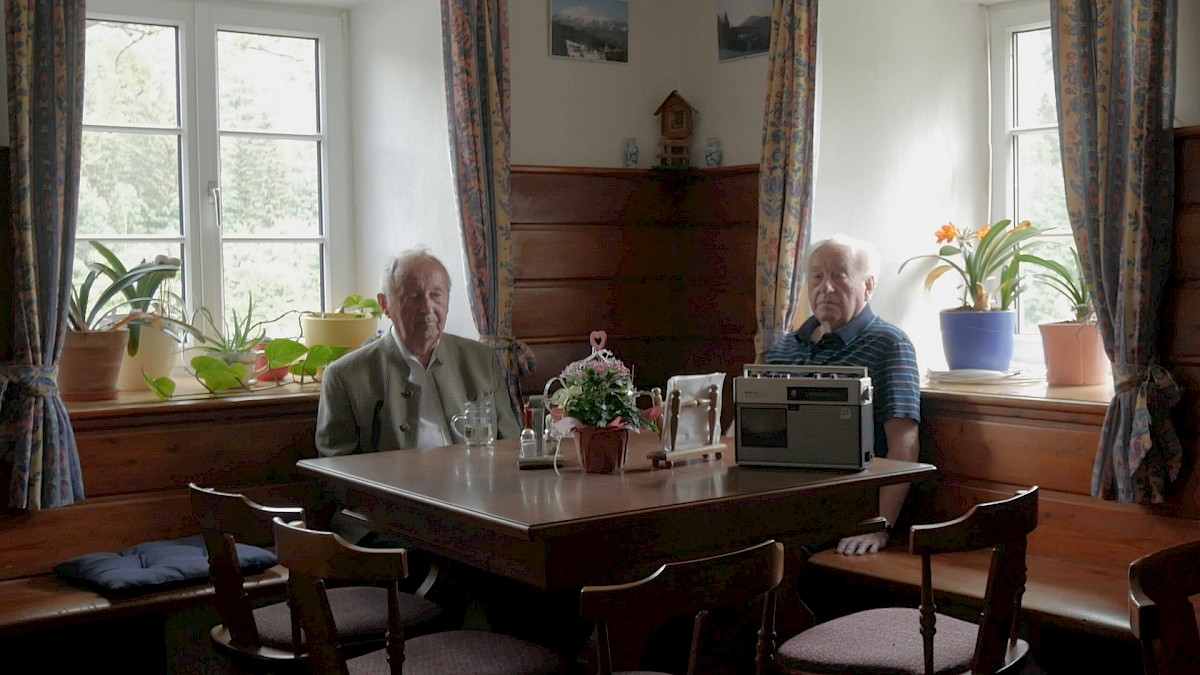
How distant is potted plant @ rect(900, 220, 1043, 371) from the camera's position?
4.35 metres

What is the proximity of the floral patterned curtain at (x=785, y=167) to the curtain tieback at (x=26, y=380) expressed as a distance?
2.38m

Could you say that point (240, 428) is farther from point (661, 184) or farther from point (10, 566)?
point (661, 184)

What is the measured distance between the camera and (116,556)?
3664mm

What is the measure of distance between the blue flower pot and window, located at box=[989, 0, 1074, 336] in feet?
0.88

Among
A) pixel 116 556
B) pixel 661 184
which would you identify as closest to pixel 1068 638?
pixel 661 184

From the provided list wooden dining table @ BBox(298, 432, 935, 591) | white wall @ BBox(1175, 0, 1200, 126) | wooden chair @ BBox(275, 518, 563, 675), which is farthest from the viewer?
white wall @ BBox(1175, 0, 1200, 126)

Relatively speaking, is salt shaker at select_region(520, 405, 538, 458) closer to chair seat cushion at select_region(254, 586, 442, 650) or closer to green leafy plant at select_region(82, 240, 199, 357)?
chair seat cushion at select_region(254, 586, 442, 650)

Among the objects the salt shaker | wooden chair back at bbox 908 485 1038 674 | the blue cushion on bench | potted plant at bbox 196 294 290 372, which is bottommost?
the blue cushion on bench

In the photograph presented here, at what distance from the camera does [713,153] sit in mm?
4973

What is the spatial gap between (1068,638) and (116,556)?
9.00ft

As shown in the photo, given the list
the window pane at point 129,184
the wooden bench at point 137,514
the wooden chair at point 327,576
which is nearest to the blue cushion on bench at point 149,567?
the wooden bench at point 137,514

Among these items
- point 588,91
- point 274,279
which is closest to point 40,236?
point 274,279

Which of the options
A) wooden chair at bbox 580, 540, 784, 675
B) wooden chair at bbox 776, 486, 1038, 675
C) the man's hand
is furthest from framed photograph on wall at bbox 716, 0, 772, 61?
wooden chair at bbox 580, 540, 784, 675

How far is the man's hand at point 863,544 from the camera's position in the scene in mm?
3836
